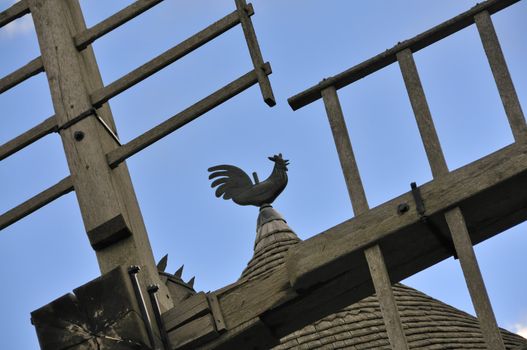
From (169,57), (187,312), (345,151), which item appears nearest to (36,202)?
(169,57)

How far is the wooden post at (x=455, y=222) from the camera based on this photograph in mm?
8180

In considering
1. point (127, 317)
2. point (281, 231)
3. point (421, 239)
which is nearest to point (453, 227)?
point (421, 239)

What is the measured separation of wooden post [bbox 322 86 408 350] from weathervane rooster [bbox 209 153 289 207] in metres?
3.16

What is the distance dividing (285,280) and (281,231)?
5220mm

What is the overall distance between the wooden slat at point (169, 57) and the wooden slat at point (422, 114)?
3.75 feet

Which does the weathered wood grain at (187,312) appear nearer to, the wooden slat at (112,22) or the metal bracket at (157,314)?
the metal bracket at (157,314)

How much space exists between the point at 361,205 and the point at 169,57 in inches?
65.6

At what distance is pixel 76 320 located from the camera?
29.4 ft

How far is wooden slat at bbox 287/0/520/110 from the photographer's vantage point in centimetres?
904

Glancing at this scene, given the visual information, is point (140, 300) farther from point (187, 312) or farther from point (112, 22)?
point (112, 22)

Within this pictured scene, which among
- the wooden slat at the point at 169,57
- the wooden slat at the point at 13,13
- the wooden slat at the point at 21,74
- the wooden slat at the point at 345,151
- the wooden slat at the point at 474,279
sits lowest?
the wooden slat at the point at 474,279

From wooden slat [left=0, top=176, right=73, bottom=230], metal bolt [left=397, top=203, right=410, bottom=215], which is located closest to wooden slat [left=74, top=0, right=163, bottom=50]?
wooden slat [left=0, top=176, right=73, bottom=230]

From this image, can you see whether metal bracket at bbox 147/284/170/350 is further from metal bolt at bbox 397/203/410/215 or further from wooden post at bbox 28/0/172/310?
metal bolt at bbox 397/203/410/215

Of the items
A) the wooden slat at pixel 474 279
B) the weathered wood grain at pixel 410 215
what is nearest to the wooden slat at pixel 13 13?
the weathered wood grain at pixel 410 215
